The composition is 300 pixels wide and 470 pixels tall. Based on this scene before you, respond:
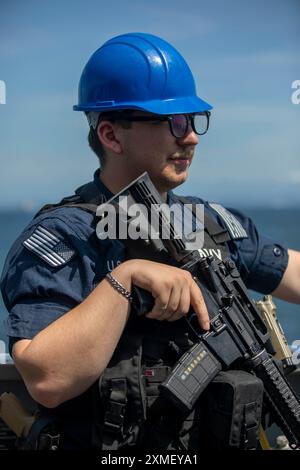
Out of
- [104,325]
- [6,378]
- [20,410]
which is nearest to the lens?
[104,325]

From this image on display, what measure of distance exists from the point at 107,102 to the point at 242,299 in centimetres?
63

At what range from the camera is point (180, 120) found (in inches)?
84.4

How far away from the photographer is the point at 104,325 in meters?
1.86

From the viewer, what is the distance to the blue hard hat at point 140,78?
2.15m

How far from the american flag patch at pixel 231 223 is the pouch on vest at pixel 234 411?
50 cm

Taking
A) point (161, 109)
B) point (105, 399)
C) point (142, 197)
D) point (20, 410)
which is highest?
point (161, 109)

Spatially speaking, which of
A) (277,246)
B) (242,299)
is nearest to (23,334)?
(242,299)

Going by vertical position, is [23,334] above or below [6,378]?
above

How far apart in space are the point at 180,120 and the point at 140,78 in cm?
15

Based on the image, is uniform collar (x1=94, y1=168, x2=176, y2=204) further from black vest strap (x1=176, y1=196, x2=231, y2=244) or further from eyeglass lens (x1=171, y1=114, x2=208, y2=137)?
eyeglass lens (x1=171, y1=114, x2=208, y2=137)

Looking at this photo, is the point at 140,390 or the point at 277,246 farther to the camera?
the point at 277,246

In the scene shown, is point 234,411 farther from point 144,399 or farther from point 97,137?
point 97,137

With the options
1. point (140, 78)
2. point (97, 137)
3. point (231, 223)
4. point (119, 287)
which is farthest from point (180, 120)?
point (119, 287)

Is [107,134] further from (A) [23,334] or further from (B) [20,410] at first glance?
(B) [20,410]
